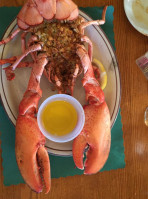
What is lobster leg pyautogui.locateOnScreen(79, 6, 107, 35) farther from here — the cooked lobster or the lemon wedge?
the lemon wedge

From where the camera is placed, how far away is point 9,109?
46.7 inches

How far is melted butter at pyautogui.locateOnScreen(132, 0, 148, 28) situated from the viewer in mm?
1335

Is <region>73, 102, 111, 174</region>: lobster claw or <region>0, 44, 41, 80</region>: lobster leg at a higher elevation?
<region>0, 44, 41, 80</region>: lobster leg

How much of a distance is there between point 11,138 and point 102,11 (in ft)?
2.71

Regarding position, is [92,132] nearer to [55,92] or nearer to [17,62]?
[55,92]

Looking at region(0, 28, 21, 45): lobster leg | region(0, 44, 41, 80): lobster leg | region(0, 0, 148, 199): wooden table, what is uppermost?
region(0, 28, 21, 45): lobster leg

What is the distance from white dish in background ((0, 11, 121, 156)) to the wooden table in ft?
0.30

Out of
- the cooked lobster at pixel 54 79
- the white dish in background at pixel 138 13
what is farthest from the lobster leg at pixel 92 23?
the white dish in background at pixel 138 13

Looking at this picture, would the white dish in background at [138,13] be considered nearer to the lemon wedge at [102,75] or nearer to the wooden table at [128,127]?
the wooden table at [128,127]

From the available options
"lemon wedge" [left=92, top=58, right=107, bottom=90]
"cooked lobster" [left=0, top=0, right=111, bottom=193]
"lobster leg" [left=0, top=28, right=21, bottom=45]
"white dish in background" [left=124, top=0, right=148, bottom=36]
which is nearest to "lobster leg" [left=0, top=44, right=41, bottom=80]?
"cooked lobster" [left=0, top=0, right=111, bottom=193]

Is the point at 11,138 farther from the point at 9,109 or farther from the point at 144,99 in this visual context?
the point at 144,99

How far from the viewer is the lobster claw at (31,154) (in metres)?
1.05

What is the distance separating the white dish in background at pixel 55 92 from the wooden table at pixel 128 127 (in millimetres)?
90

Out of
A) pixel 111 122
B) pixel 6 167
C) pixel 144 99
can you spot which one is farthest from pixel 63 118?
pixel 144 99
